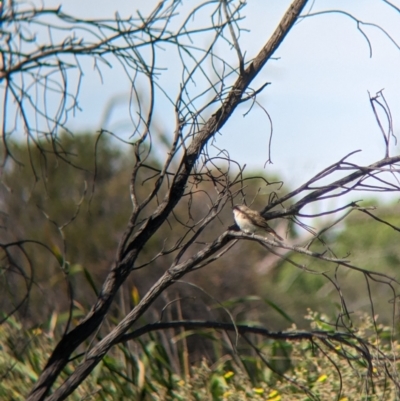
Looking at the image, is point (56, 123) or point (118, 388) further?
point (118, 388)

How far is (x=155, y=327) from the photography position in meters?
2.90

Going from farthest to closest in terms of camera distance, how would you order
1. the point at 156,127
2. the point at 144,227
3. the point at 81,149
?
the point at 81,149, the point at 156,127, the point at 144,227

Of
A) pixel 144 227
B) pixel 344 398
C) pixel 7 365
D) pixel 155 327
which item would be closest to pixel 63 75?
pixel 144 227

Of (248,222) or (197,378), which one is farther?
(197,378)

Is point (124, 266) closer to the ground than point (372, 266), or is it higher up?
closer to the ground

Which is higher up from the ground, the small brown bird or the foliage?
the small brown bird

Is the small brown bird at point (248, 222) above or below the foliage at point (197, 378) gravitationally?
above

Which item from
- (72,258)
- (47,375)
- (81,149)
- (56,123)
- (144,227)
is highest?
(81,149)

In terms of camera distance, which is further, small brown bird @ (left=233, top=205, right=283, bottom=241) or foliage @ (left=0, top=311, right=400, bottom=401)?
foliage @ (left=0, top=311, right=400, bottom=401)

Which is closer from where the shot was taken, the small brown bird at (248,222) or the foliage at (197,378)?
the small brown bird at (248,222)

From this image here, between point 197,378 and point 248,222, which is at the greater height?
point 248,222

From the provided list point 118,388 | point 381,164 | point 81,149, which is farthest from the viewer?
point 81,149

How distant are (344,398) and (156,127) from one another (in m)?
8.02

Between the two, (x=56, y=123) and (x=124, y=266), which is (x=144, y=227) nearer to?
(x=124, y=266)
